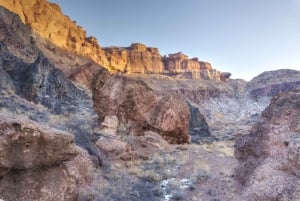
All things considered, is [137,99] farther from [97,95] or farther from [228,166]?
[228,166]

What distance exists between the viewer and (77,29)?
8194cm

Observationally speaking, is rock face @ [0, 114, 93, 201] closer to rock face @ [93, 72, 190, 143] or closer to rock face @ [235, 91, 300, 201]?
rock face @ [235, 91, 300, 201]

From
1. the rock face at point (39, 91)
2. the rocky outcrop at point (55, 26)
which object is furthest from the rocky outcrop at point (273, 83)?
the rock face at point (39, 91)

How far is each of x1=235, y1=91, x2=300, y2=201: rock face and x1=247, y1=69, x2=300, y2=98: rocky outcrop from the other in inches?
2592

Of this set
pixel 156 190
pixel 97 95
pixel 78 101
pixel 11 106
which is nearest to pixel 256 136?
pixel 156 190

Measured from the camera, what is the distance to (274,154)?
5.77 meters

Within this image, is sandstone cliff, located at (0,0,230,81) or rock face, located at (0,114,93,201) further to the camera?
sandstone cliff, located at (0,0,230,81)

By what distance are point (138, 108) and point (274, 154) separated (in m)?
11.0

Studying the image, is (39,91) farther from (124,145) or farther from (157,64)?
(157,64)

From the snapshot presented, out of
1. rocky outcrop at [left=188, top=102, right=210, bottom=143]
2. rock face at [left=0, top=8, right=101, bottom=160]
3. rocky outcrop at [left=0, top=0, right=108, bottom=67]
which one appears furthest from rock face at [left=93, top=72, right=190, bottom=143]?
rocky outcrop at [left=0, top=0, right=108, bottom=67]

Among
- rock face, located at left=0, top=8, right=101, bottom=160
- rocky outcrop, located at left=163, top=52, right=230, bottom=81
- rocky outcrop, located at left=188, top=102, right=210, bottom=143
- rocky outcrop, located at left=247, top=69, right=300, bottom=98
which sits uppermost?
rocky outcrop, located at left=163, top=52, right=230, bottom=81

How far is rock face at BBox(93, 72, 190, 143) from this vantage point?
1595 centimetres

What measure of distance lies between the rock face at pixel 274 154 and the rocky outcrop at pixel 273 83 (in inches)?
2592

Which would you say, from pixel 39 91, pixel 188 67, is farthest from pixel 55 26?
pixel 188 67
